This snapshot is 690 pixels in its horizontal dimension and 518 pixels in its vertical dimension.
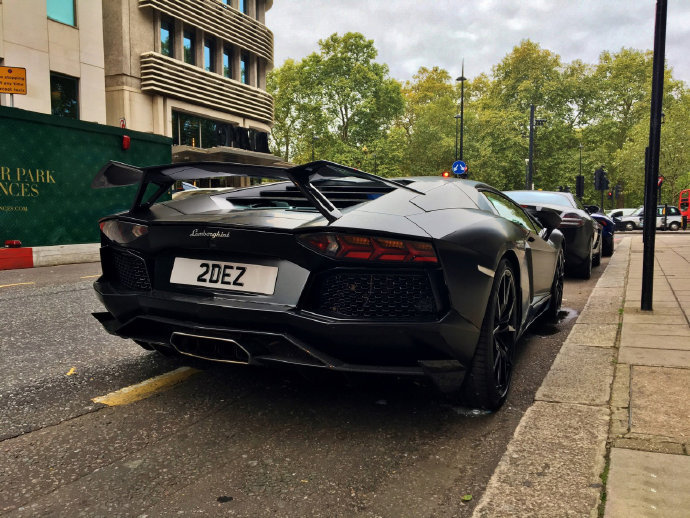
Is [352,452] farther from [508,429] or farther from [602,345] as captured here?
[602,345]

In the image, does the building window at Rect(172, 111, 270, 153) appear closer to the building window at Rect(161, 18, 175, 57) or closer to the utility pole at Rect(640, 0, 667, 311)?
the building window at Rect(161, 18, 175, 57)

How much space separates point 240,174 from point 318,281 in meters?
0.62

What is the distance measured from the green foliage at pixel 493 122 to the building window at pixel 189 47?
16282mm

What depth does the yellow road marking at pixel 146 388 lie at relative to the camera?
2947mm

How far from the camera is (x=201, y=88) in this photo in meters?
27.5

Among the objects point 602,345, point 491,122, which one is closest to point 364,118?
point 491,122

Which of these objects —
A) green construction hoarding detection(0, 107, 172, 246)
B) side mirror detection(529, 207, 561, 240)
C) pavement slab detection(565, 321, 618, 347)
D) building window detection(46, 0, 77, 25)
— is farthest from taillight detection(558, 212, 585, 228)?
building window detection(46, 0, 77, 25)

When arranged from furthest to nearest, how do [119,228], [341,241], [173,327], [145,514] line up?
[119,228], [173,327], [341,241], [145,514]

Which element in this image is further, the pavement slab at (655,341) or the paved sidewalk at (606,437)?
the pavement slab at (655,341)

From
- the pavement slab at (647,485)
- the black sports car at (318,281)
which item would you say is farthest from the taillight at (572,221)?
the pavement slab at (647,485)

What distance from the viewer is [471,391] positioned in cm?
277

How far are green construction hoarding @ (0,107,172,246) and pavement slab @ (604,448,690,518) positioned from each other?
9.75 metres

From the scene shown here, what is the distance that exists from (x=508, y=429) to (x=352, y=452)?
2.50ft

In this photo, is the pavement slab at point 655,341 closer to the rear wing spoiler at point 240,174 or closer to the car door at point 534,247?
the car door at point 534,247
